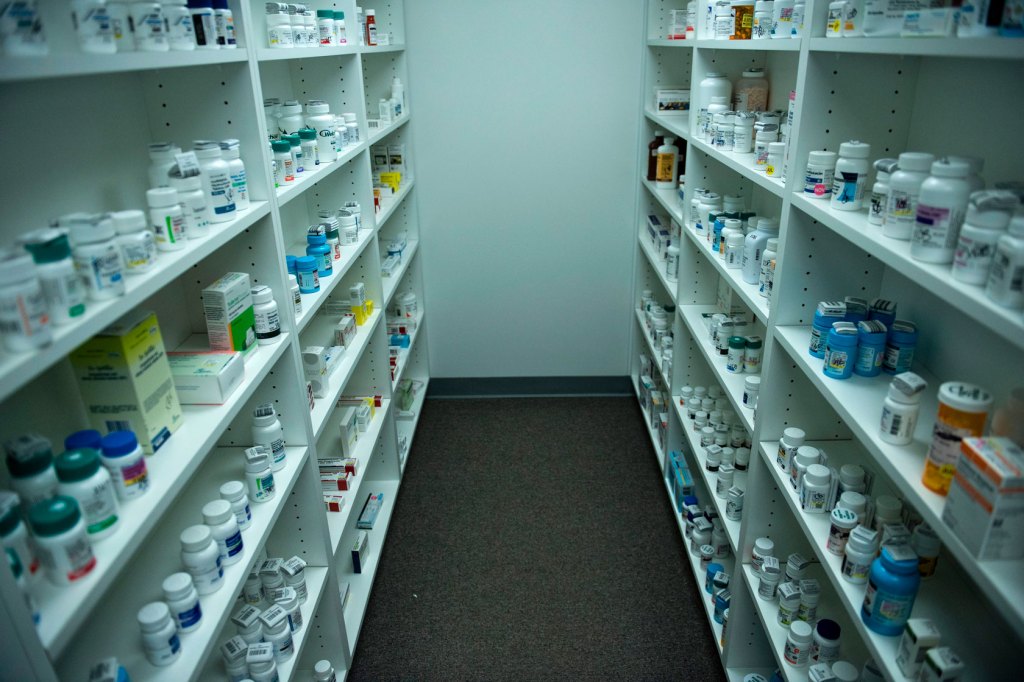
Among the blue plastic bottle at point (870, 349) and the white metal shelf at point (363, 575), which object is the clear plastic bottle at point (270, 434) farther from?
the blue plastic bottle at point (870, 349)

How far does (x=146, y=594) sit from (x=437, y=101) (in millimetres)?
2978

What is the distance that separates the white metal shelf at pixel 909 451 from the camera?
97cm

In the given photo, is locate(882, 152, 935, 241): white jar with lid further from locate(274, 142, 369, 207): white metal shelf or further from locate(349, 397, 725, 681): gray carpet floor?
locate(349, 397, 725, 681): gray carpet floor

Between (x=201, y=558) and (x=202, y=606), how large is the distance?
111 millimetres

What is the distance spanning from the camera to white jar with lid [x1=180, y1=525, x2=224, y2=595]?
57.0 inches

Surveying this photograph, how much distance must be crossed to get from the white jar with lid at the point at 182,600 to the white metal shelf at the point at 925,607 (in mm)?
1411

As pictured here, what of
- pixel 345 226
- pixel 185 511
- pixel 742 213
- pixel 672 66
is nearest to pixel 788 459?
pixel 742 213

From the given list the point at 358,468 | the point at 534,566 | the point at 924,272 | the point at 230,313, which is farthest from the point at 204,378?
the point at 534,566

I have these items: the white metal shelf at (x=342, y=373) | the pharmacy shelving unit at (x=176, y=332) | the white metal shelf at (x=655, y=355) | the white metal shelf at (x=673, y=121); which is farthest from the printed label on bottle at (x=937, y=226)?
the white metal shelf at (x=655, y=355)

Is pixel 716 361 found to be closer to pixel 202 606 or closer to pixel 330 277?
pixel 330 277

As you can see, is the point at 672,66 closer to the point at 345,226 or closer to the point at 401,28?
the point at 401,28

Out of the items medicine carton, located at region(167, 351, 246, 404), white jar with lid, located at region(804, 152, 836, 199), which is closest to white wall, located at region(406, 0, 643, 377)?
white jar with lid, located at region(804, 152, 836, 199)

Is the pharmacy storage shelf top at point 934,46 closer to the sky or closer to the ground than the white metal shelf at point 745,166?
closer to the sky

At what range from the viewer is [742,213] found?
8.25ft
